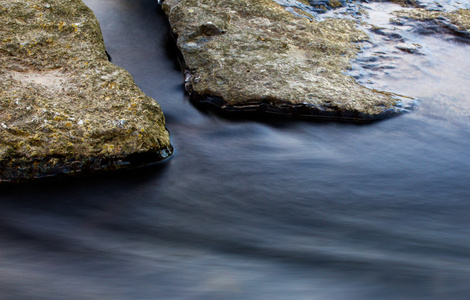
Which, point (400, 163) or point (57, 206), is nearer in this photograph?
point (57, 206)

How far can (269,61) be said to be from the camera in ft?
14.0

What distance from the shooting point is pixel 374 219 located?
287 cm

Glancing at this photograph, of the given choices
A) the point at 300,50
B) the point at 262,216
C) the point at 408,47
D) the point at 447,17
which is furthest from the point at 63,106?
the point at 447,17

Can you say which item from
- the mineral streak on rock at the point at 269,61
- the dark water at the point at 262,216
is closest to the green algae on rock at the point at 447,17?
the mineral streak on rock at the point at 269,61

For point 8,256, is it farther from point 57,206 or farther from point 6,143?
point 6,143

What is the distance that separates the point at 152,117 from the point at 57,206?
1.01 metres

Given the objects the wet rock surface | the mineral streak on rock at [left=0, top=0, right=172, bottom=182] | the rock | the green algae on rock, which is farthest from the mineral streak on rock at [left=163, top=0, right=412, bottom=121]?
the green algae on rock

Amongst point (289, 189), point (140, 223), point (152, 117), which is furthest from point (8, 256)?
point (289, 189)

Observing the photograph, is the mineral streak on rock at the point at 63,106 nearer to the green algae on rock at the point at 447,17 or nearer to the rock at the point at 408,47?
the rock at the point at 408,47

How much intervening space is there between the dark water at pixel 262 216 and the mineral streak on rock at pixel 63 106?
0.16 metres

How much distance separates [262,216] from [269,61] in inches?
76.9

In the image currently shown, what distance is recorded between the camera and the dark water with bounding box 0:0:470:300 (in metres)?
2.26

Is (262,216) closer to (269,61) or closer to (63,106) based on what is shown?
(63,106)

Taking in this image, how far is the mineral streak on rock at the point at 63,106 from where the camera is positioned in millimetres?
2906
